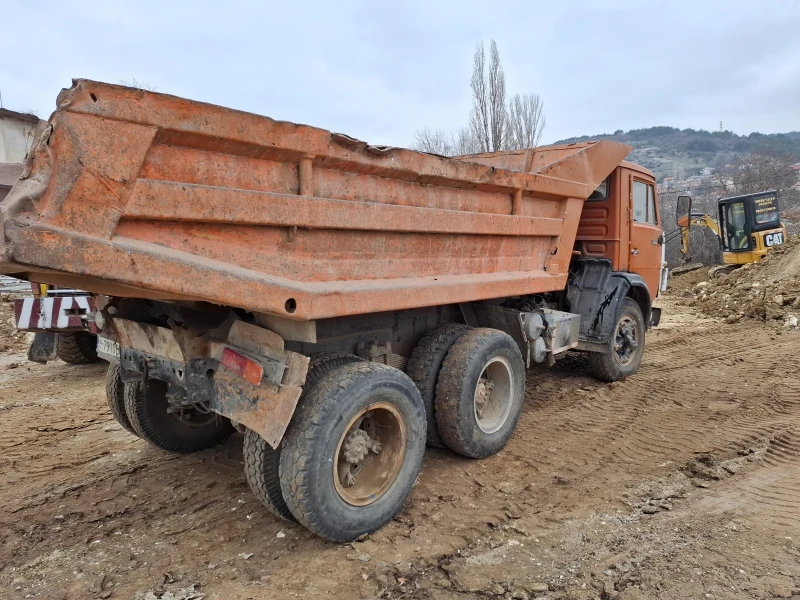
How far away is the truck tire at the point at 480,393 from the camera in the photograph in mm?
3779

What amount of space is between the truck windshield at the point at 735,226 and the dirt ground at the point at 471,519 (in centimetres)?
1438

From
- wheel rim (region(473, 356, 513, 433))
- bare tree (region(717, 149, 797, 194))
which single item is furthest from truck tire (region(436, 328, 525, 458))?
bare tree (region(717, 149, 797, 194))

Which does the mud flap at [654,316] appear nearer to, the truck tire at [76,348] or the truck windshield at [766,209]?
the truck tire at [76,348]

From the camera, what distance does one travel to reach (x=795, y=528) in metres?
3.06

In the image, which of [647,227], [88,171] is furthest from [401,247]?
[647,227]

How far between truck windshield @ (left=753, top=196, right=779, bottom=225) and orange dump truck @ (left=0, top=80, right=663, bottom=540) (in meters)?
15.8

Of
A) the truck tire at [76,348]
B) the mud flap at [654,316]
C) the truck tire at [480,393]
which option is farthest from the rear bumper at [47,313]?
the mud flap at [654,316]

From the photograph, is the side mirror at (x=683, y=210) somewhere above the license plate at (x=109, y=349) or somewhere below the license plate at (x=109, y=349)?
above

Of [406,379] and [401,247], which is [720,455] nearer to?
[406,379]

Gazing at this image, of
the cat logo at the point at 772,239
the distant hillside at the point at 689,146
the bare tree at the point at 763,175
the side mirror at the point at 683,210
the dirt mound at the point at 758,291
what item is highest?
the distant hillside at the point at 689,146

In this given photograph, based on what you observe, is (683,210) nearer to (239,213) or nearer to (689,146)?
(239,213)

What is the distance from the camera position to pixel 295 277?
2.76 meters

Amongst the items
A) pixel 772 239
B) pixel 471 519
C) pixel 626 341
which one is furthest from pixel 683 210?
pixel 772 239

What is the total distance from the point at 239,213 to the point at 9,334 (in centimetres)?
882
